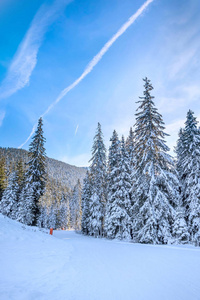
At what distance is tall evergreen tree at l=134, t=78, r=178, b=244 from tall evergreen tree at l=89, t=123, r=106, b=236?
8646mm

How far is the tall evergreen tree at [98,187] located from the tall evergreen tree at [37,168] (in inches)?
283

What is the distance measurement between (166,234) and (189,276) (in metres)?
9.44

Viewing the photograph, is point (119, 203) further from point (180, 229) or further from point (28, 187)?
point (28, 187)

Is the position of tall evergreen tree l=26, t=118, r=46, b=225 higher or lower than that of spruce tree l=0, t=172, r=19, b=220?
higher

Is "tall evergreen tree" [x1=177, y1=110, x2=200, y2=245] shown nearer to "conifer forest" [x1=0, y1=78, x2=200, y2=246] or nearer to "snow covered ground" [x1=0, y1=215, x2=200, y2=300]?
"conifer forest" [x1=0, y1=78, x2=200, y2=246]

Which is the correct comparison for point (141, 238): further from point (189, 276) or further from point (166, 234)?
point (189, 276)

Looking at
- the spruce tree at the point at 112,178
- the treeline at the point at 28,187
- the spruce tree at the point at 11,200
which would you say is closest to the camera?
the spruce tree at the point at 112,178

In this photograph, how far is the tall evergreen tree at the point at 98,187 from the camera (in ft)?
75.5

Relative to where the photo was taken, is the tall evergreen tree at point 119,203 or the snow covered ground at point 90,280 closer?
the snow covered ground at point 90,280

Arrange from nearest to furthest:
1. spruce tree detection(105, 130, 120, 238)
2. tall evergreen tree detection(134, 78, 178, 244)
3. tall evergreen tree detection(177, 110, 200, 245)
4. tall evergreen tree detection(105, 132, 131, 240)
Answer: tall evergreen tree detection(134, 78, 178, 244) < tall evergreen tree detection(177, 110, 200, 245) < tall evergreen tree detection(105, 132, 131, 240) < spruce tree detection(105, 130, 120, 238)

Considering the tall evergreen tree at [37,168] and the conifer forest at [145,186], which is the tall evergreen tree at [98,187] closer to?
the conifer forest at [145,186]

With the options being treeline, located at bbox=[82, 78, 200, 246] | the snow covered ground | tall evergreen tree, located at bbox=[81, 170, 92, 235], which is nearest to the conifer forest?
treeline, located at bbox=[82, 78, 200, 246]

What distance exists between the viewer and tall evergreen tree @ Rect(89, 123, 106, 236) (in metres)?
23.0

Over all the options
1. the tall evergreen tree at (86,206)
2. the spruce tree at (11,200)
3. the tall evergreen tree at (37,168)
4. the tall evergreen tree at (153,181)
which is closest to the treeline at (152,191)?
the tall evergreen tree at (153,181)
